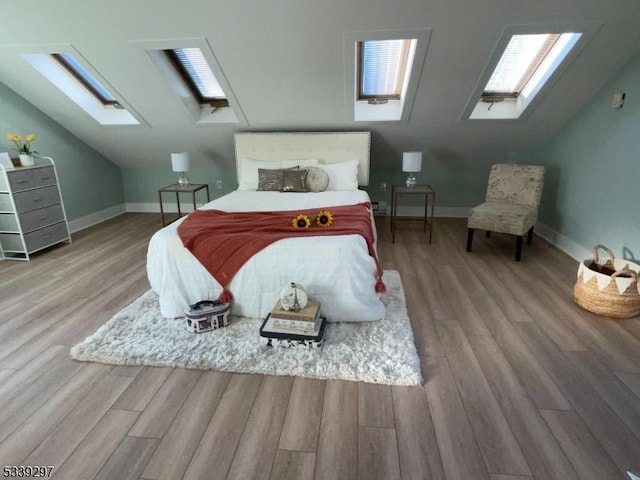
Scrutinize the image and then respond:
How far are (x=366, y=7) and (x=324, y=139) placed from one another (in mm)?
1761

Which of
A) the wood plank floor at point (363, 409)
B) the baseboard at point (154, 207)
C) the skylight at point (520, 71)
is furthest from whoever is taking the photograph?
the baseboard at point (154, 207)

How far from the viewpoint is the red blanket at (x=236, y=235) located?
7.64ft

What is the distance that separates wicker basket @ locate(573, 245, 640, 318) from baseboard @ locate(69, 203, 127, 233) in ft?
17.7

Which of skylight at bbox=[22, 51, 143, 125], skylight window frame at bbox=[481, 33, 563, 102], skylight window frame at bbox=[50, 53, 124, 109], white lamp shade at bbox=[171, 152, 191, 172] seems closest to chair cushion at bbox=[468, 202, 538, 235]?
skylight window frame at bbox=[481, 33, 563, 102]

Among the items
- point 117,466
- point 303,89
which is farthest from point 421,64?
point 117,466

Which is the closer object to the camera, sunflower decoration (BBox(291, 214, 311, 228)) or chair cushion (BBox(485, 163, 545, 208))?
sunflower decoration (BBox(291, 214, 311, 228))

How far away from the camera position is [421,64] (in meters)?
3.01

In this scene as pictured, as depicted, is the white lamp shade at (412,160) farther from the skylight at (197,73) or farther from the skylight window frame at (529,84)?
the skylight at (197,73)

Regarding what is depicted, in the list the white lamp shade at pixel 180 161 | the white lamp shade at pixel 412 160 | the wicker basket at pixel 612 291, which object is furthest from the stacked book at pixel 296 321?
the white lamp shade at pixel 180 161

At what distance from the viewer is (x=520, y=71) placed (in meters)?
3.43

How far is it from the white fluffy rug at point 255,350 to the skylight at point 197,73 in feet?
7.90

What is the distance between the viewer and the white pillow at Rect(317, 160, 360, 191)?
3967mm

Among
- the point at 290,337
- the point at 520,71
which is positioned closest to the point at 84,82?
the point at 290,337

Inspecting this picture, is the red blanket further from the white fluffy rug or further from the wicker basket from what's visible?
the wicker basket
